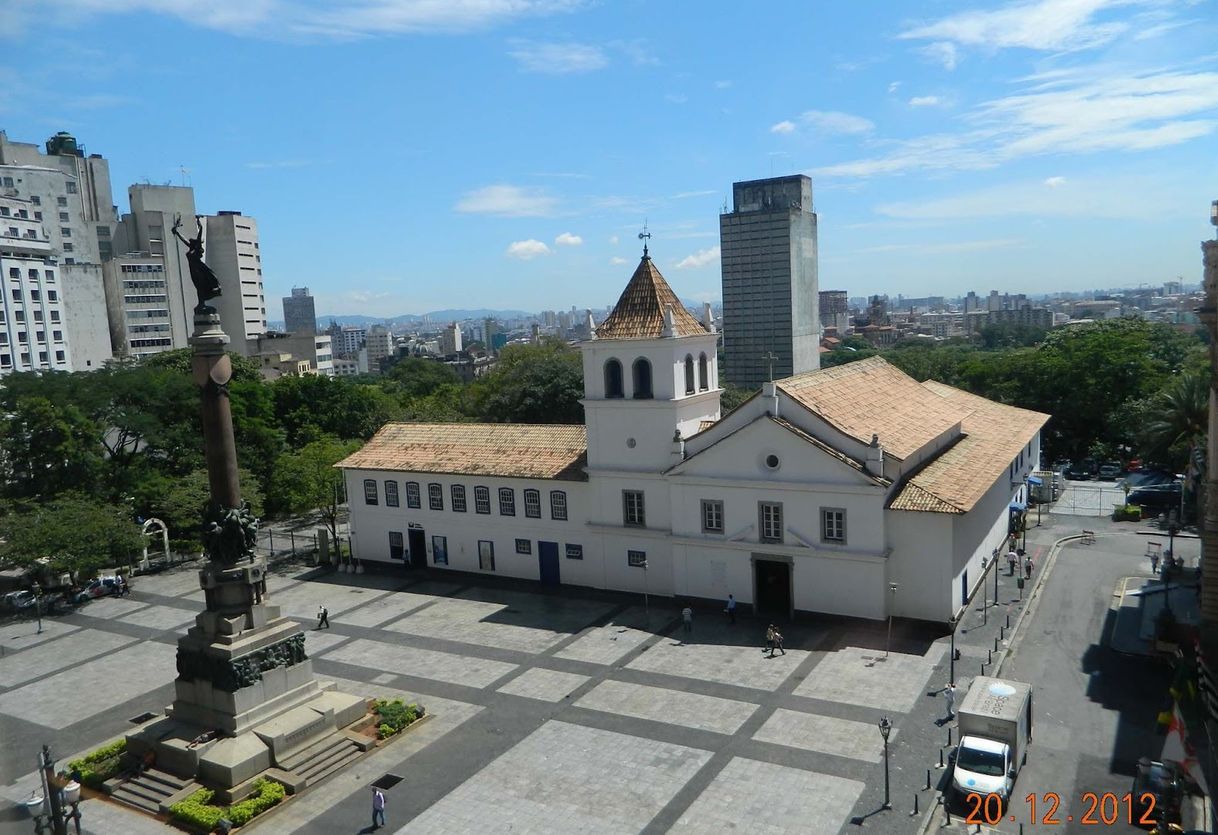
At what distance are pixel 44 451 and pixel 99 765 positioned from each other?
85.6ft

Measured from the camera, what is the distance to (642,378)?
35.3 metres

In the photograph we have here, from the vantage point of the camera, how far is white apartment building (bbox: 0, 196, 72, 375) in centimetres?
8056

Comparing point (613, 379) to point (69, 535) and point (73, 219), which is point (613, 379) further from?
point (73, 219)

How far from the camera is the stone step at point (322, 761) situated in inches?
882

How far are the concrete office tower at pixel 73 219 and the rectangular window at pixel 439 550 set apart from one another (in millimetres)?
60862

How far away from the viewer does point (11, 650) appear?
3416 centimetres

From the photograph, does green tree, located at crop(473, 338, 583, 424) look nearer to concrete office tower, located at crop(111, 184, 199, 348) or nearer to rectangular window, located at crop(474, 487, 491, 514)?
rectangular window, located at crop(474, 487, 491, 514)

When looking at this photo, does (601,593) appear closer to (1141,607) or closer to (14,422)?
(1141,607)

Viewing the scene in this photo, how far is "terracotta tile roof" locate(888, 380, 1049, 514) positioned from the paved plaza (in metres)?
4.76

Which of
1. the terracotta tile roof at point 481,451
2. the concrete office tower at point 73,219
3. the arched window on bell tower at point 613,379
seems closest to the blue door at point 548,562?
the terracotta tile roof at point 481,451

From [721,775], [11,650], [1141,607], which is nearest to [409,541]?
[11,650]

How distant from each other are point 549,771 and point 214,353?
14569mm

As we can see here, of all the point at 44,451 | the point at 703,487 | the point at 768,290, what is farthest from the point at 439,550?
the point at 768,290

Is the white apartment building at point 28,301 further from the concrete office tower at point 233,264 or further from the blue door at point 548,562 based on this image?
the blue door at point 548,562
